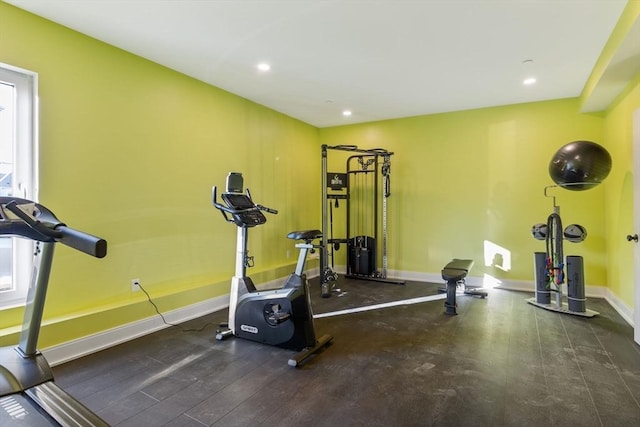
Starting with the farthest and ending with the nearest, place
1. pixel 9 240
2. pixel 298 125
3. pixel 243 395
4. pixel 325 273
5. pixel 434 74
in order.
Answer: pixel 298 125 → pixel 325 273 → pixel 434 74 → pixel 9 240 → pixel 243 395

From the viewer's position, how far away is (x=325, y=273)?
4500 millimetres

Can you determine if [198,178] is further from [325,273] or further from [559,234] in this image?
[559,234]

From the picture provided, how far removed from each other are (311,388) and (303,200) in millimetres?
3799

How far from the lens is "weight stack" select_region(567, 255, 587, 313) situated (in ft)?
11.5

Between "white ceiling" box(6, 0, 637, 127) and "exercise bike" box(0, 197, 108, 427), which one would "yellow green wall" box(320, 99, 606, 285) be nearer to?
"white ceiling" box(6, 0, 637, 127)

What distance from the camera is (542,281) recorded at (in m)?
3.84

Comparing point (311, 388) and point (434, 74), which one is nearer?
point (311, 388)

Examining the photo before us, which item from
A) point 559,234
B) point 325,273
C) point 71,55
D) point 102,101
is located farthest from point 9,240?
point 559,234

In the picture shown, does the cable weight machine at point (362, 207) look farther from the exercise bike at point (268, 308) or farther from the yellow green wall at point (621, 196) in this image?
the yellow green wall at point (621, 196)

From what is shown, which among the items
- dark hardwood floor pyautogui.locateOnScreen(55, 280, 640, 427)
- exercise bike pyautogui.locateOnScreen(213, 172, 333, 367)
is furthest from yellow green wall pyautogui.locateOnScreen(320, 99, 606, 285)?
exercise bike pyautogui.locateOnScreen(213, 172, 333, 367)

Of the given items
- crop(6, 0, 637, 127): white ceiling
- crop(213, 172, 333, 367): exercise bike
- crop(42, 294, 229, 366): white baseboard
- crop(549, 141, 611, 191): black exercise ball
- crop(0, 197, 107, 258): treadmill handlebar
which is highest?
crop(6, 0, 637, 127): white ceiling

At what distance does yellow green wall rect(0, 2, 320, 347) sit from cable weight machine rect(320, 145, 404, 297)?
1228 mm

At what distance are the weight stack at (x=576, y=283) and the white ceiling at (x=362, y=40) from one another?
2.06 metres

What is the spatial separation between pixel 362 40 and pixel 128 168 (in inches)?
96.3
